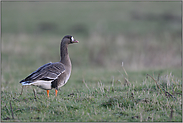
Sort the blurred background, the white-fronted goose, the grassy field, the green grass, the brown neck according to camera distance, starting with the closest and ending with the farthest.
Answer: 1. the green grass
2. the grassy field
3. the white-fronted goose
4. the brown neck
5. the blurred background

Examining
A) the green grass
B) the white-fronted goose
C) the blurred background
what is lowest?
the green grass

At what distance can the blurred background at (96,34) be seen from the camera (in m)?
18.6

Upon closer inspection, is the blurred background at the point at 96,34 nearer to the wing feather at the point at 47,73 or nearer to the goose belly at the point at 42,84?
the wing feather at the point at 47,73

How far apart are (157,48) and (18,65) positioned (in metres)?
10.9

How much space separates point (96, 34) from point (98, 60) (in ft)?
9.88

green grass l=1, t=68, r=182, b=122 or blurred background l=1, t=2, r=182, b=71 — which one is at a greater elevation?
blurred background l=1, t=2, r=182, b=71

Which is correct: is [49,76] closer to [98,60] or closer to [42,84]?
[42,84]

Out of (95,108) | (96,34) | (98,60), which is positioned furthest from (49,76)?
(96,34)

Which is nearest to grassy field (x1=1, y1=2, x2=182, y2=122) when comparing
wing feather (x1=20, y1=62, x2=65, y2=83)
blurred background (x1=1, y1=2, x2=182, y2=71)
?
blurred background (x1=1, y1=2, x2=182, y2=71)

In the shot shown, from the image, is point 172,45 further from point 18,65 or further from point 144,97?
point 144,97

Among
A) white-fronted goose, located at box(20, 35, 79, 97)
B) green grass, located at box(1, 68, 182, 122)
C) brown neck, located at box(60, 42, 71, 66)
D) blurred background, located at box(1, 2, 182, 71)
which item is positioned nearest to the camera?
green grass, located at box(1, 68, 182, 122)

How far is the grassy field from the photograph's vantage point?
5.80 metres

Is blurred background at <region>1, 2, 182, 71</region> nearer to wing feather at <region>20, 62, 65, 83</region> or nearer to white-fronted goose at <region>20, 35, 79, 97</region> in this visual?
white-fronted goose at <region>20, 35, 79, 97</region>

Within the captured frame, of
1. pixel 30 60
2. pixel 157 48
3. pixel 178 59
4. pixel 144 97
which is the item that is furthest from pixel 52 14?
pixel 144 97
